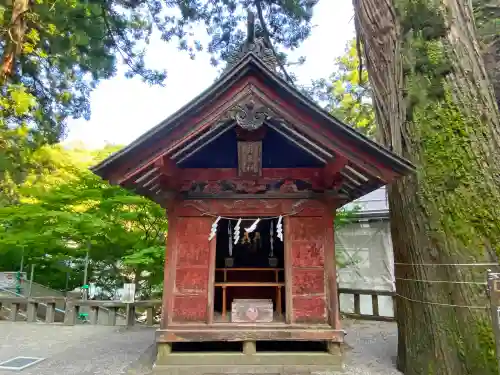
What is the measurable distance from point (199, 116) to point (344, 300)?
11.5m

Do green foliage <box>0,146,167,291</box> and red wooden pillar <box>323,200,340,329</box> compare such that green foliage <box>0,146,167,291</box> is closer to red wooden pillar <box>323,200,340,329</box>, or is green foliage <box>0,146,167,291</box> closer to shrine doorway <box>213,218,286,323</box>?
shrine doorway <box>213,218,286,323</box>

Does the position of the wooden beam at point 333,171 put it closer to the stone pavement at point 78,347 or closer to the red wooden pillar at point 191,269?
the red wooden pillar at point 191,269

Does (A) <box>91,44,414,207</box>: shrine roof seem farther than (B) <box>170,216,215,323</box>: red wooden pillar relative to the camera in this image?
No

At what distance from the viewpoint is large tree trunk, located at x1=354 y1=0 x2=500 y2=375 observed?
3.84m

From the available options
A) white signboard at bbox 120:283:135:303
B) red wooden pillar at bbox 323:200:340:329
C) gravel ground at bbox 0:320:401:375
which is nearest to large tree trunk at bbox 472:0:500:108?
red wooden pillar at bbox 323:200:340:329

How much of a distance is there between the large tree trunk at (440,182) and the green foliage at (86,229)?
7245 mm

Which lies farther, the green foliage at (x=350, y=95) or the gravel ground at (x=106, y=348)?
the green foliage at (x=350, y=95)

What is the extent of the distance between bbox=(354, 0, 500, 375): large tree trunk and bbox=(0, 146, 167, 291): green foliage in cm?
725

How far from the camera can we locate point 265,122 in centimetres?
415

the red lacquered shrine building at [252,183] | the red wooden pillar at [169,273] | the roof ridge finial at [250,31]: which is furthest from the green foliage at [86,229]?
the roof ridge finial at [250,31]

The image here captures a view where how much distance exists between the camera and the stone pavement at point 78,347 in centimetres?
480

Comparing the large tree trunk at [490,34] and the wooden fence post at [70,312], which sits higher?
the large tree trunk at [490,34]

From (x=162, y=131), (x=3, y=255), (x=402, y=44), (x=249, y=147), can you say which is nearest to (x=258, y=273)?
(x=249, y=147)

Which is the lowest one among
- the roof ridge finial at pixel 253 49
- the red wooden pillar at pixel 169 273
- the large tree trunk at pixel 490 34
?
the red wooden pillar at pixel 169 273
